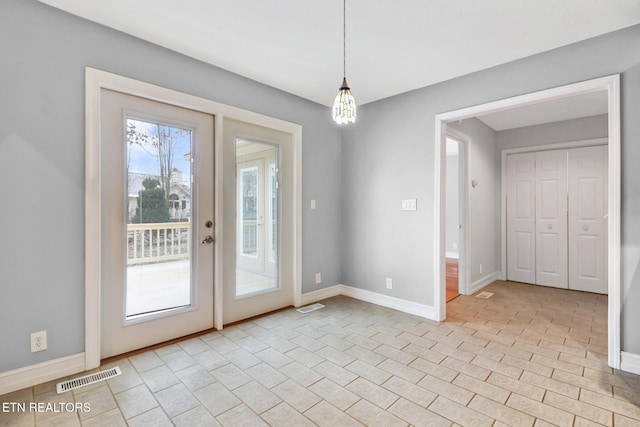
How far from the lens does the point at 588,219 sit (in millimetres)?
4492

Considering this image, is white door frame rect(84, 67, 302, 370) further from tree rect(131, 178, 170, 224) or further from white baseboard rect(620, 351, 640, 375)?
white baseboard rect(620, 351, 640, 375)

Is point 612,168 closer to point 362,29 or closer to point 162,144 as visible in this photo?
point 362,29

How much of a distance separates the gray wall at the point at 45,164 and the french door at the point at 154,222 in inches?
7.2

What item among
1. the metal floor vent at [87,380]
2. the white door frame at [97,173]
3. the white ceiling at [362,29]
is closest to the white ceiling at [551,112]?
the white ceiling at [362,29]

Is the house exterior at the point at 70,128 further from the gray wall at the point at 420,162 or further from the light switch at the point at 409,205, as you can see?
the light switch at the point at 409,205

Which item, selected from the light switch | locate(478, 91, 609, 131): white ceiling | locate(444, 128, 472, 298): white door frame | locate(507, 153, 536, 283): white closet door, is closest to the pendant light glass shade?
the light switch

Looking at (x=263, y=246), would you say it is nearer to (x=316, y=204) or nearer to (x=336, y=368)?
(x=316, y=204)

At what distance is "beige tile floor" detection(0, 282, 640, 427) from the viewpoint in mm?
1768

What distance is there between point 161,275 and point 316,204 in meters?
2.01

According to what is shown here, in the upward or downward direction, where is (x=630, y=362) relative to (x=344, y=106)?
downward

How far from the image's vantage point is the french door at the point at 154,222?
2391 millimetres

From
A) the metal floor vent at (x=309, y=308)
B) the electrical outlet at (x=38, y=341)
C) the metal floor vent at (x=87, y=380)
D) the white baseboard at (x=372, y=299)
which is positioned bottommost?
the metal floor vent at (x=87, y=380)

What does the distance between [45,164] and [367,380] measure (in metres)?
2.73

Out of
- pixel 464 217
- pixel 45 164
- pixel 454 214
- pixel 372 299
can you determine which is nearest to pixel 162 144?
pixel 45 164
